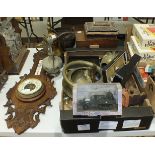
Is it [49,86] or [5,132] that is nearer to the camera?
[5,132]

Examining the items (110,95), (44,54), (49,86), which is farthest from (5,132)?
(44,54)

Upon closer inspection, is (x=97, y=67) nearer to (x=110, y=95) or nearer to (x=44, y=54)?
(x=110, y=95)

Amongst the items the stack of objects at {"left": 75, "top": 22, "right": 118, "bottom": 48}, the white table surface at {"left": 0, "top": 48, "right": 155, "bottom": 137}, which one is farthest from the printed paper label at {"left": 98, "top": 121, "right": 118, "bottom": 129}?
the stack of objects at {"left": 75, "top": 22, "right": 118, "bottom": 48}

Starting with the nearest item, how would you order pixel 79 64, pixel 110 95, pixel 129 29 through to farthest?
pixel 110 95, pixel 79 64, pixel 129 29

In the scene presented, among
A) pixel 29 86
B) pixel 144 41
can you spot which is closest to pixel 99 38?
pixel 144 41

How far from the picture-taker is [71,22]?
1.25m

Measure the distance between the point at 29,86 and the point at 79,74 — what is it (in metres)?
0.21

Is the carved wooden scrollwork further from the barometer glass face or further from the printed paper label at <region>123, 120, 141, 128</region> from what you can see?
the printed paper label at <region>123, 120, 141, 128</region>

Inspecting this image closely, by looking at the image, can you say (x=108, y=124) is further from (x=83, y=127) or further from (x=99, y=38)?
(x=99, y=38)

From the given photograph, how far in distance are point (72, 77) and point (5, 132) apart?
1.07 feet

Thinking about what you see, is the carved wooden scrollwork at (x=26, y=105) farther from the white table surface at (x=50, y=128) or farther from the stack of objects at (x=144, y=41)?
the stack of objects at (x=144, y=41)

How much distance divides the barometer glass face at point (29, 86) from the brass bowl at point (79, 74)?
0.11 m

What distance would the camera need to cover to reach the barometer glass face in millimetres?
828

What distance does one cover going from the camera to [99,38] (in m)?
1.01
